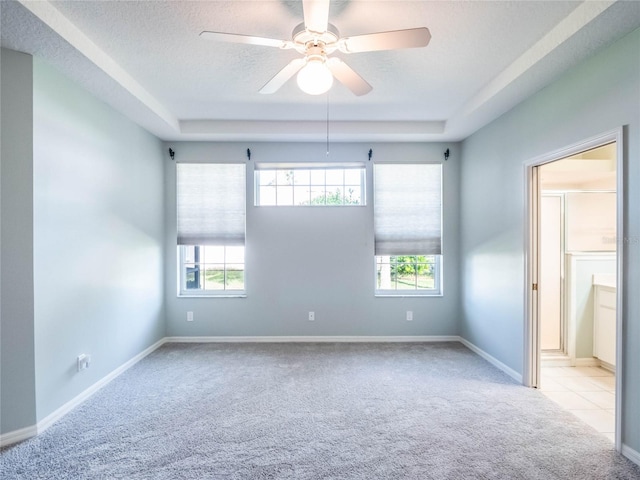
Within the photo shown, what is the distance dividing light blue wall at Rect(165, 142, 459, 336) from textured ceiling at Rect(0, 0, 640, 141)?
553 millimetres

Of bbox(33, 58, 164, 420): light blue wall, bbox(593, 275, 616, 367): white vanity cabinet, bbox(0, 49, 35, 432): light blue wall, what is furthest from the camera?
bbox(593, 275, 616, 367): white vanity cabinet

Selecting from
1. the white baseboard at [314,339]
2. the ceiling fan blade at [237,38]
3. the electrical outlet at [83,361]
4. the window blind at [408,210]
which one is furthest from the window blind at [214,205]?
the ceiling fan blade at [237,38]

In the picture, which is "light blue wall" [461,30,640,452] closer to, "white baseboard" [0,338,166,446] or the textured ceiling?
the textured ceiling

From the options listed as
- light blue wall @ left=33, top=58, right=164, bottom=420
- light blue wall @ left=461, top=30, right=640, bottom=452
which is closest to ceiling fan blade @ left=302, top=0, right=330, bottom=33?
light blue wall @ left=461, top=30, right=640, bottom=452

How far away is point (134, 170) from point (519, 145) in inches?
154

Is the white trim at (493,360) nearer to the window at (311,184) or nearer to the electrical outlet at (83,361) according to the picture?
the window at (311,184)

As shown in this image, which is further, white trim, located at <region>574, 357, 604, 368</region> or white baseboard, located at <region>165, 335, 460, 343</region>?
white baseboard, located at <region>165, 335, 460, 343</region>

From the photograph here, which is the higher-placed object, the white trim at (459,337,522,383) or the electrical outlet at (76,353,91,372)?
the electrical outlet at (76,353,91,372)

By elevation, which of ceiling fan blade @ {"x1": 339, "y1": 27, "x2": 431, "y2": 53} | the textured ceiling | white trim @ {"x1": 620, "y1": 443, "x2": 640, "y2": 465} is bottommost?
white trim @ {"x1": 620, "y1": 443, "x2": 640, "y2": 465}

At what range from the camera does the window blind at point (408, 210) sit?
3965 mm

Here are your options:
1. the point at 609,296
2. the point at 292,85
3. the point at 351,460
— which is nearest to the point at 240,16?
the point at 292,85

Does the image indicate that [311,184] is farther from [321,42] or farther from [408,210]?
[321,42]

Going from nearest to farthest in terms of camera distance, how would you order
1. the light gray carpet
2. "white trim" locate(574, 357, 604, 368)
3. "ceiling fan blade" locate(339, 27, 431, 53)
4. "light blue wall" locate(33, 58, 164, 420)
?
"ceiling fan blade" locate(339, 27, 431, 53) < the light gray carpet < "light blue wall" locate(33, 58, 164, 420) < "white trim" locate(574, 357, 604, 368)

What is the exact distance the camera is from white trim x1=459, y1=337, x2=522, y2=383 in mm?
2895
